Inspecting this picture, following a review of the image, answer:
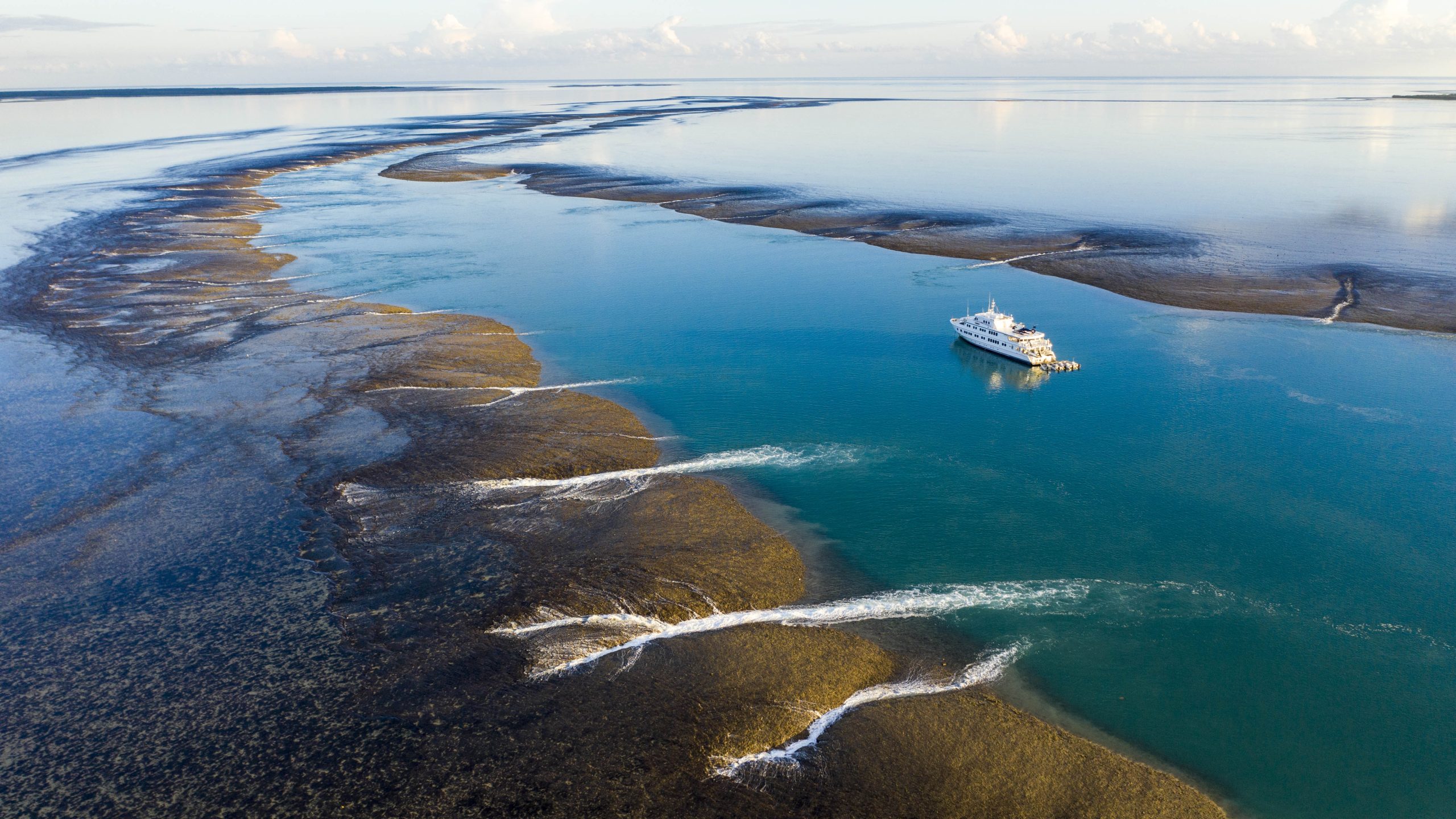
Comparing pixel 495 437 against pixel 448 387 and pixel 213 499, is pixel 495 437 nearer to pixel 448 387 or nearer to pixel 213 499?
pixel 448 387

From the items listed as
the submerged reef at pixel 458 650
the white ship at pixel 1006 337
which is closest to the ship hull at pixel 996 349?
the white ship at pixel 1006 337

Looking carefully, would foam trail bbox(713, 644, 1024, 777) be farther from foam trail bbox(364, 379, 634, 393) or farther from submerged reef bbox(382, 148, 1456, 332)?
submerged reef bbox(382, 148, 1456, 332)

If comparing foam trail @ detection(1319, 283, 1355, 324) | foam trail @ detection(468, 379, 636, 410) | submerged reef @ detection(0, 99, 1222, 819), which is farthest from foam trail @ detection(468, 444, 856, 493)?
foam trail @ detection(1319, 283, 1355, 324)

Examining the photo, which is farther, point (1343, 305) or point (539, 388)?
point (1343, 305)

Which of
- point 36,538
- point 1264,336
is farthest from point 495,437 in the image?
point 1264,336

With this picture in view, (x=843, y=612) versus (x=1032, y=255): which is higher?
(x=1032, y=255)

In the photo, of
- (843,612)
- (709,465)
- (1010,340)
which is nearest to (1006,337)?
(1010,340)

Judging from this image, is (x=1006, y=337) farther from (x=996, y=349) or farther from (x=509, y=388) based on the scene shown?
(x=509, y=388)
